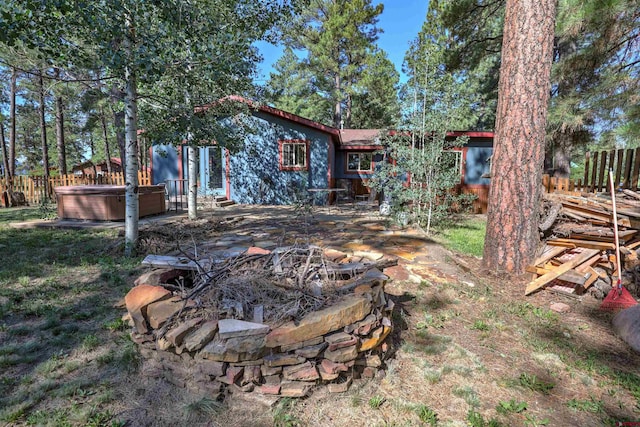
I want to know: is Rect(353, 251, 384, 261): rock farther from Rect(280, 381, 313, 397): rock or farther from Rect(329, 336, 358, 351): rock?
Rect(280, 381, 313, 397): rock

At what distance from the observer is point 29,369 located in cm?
208

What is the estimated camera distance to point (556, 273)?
3.54 m

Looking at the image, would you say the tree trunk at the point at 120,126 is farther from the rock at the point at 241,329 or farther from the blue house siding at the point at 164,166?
the rock at the point at 241,329

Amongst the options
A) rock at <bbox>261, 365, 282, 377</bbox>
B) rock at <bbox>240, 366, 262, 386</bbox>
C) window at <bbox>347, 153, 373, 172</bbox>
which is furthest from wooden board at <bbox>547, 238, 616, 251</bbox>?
window at <bbox>347, 153, 373, 172</bbox>

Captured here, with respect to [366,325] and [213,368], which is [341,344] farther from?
[213,368]

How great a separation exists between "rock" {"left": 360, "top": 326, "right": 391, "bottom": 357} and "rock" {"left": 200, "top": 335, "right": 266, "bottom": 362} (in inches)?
25.9

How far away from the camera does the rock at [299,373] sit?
190cm

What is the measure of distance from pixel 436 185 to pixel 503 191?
2426 millimetres

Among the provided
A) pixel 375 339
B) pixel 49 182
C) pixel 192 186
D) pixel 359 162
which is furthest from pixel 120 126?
pixel 359 162

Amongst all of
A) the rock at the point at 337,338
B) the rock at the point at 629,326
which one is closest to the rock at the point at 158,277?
the rock at the point at 337,338

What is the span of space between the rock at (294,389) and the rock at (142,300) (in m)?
1.08

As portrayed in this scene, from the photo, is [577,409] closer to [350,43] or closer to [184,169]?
[184,169]

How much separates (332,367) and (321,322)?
272mm

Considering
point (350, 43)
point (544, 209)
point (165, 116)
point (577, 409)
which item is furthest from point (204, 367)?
point (350, 43)
